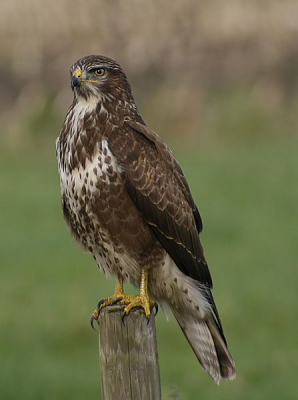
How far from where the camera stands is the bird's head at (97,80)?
5.34 m

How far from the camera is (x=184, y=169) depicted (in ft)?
49.2

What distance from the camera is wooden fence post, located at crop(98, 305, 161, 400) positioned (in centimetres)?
425

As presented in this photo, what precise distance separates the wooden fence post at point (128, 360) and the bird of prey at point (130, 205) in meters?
0.50

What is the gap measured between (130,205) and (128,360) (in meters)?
1.08

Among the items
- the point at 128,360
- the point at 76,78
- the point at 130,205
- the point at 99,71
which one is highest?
the point at 99,71

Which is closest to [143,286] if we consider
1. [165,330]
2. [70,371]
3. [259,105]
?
[70,371]

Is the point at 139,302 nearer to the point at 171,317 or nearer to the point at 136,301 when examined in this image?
the point at 136,301

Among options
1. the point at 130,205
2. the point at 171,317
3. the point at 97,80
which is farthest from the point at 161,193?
the point at 171,317

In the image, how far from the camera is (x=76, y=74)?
17.4 ft

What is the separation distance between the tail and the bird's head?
1.22 m

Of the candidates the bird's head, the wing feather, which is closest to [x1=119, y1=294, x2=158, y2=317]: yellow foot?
the wing feather

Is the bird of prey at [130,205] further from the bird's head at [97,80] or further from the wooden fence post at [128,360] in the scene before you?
the wooden fence post at [128,360]

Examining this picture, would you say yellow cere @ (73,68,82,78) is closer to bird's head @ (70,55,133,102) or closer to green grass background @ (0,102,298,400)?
bird's head @ (70,55,133,102)

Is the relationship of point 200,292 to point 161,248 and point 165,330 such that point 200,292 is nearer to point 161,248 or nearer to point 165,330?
point 161,248
